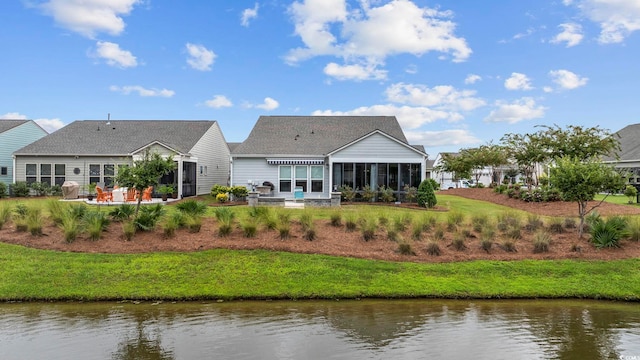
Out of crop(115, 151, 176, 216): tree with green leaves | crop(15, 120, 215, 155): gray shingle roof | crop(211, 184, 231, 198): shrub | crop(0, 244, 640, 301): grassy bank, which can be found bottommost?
crop(0, 244, 640, 301): grassy bank

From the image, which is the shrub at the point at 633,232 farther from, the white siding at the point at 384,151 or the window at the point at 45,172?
the window at the point at 45,172

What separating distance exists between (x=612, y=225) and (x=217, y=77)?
24747mm

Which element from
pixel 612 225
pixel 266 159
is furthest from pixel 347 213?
pixel 266 159

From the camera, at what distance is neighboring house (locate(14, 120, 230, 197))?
29062mm

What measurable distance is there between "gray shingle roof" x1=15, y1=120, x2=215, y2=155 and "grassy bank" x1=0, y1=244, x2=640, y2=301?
17.9 meters

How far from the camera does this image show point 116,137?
32.2 meters

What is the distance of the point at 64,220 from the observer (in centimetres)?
1320

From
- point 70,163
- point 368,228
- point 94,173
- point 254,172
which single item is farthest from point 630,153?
point 70,163

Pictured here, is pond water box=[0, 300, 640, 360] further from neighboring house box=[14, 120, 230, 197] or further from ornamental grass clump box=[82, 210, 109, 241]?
neighboring house box=[14, 120, 230, 197]

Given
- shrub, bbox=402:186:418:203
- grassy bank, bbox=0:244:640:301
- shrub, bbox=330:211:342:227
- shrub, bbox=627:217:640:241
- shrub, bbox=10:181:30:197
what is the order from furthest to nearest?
shrub, bbox=10:181:30:197 → shrub, bbox=402:186:418:203 → shrub, bbox=330:211:342:227 → shrub, bbox=627:217:640:241 → grassy bank, bbox=0:244:640:301

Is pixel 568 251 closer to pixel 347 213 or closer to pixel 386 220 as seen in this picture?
pixel 386 220

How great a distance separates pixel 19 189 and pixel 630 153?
52.0 metres

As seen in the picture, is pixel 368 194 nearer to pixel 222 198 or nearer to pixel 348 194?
pixel 348 194

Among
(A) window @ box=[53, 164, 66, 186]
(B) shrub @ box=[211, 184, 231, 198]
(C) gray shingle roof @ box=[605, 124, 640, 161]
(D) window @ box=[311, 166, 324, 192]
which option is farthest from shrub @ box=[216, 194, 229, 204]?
(C) gray shingle roof @ box=[605, 124, 640, 161]
